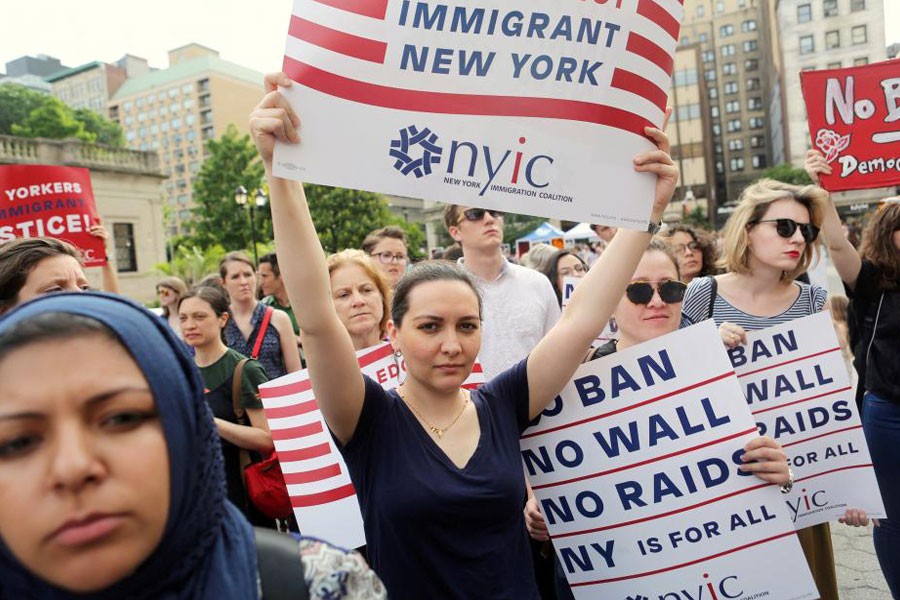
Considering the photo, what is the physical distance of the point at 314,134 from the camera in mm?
1815

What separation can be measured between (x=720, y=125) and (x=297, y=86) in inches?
3902

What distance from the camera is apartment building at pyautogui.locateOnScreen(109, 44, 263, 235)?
92.2 meters

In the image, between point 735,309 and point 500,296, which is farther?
point 500,296

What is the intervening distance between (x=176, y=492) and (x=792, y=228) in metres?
3.02

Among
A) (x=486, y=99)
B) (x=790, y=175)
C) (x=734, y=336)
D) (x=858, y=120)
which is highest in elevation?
(x=790, y=175)

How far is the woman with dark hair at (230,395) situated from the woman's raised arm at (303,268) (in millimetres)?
1390

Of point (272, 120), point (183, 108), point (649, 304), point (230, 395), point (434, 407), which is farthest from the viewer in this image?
point (183, 108)

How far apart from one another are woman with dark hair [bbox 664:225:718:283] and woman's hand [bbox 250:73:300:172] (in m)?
3.78

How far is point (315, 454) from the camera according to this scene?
2.89 meters

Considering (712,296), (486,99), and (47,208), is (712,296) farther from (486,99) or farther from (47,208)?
(47,208)

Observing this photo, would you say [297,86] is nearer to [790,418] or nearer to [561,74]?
[561,74]

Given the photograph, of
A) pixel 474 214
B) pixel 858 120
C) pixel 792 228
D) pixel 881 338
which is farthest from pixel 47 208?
pixel 858 120

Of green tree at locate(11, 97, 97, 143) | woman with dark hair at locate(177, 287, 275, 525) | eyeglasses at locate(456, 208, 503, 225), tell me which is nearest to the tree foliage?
green tree at locate(11, 97, 97, 143)

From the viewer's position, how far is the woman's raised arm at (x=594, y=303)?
212 cm
